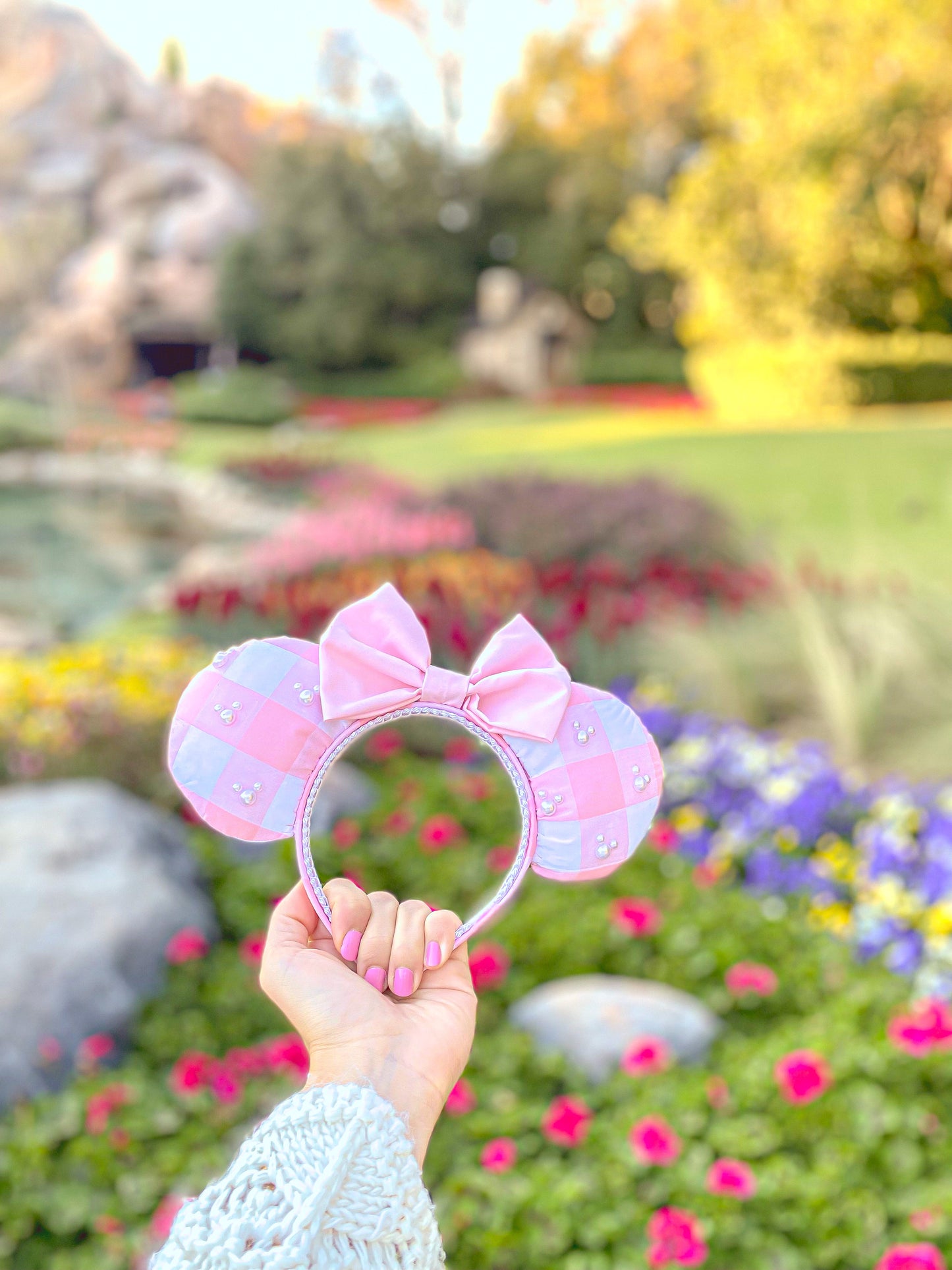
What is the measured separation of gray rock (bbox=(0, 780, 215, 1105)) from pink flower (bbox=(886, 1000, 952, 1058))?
5.63 feet

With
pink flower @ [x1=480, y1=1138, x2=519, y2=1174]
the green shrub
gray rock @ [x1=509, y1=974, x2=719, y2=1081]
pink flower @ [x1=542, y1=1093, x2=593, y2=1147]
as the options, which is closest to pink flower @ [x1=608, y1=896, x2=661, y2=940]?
gray rock @ [x1=509, y1=974, x2=719, y2=1081]

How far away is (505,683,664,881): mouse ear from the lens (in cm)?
92

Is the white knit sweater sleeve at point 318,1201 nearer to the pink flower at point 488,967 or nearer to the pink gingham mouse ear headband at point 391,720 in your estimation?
the pink gingham mouse ear headband at point 391,720

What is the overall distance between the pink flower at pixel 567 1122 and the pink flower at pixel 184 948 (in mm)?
999

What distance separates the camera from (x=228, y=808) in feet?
2.91

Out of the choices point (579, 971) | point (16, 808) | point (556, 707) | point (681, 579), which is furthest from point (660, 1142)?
point (681, 579)

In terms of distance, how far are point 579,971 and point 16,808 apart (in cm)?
160

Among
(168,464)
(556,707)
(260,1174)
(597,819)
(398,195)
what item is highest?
(398,195)

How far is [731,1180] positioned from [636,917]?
890mm

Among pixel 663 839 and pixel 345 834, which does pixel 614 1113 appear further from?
pixel 345 834

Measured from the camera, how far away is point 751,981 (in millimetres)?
2518

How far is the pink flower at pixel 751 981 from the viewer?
98.9 inches

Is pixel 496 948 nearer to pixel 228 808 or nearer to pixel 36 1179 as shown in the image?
pixel 36 1179

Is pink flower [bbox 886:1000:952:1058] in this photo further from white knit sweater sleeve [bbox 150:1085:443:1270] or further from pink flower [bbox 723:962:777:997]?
white knit sweater sleeve [bbox 150:1085:443:1270]
